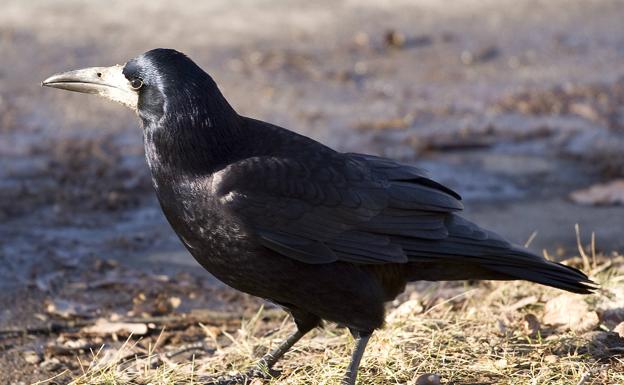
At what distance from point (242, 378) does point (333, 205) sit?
0.98m

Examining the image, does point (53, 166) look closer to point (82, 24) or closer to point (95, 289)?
point (95, 289)

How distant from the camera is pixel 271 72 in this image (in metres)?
9.62

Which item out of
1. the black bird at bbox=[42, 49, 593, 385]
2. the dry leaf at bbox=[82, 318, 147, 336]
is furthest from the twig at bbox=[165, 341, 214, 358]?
the black bird at bbox=[42, 49, 593, 385]

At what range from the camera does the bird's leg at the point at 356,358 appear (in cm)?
452

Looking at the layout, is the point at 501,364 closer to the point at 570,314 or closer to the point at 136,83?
the point at 570,314

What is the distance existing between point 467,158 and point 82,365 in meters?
3.89

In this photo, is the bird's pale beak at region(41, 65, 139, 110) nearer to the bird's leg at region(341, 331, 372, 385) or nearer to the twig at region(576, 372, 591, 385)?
the bird's leg at region(341, 331, 372, 385)

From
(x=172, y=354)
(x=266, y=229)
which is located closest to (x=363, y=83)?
(x=172, y=354)

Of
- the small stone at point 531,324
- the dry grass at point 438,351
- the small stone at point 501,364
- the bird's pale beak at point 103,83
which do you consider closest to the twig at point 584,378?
the dry grass at point 438,351

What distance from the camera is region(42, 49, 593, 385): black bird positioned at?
14.1ft

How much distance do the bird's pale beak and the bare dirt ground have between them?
137cm

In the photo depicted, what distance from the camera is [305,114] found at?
8719mm

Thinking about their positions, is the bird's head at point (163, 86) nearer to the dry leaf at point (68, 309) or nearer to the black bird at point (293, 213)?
the black bird at point (293, 213)

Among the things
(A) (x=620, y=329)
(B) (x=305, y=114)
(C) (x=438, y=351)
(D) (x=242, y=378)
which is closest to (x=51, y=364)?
(D) (x=242, y=378)
